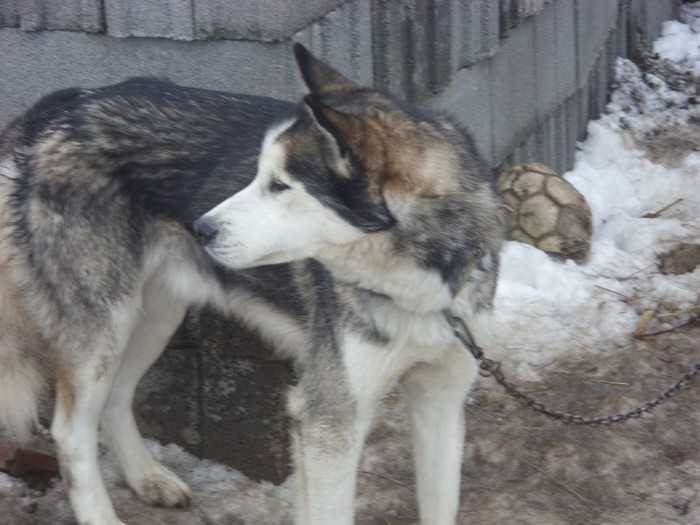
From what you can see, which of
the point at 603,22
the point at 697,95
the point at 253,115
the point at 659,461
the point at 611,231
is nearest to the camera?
the point at 253,115

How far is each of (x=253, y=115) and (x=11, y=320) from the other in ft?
3.47

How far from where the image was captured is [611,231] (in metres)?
5.69

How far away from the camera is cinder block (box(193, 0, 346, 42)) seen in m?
3.65

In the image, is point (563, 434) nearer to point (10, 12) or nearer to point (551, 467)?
point (551, 467)

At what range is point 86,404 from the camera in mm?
3316

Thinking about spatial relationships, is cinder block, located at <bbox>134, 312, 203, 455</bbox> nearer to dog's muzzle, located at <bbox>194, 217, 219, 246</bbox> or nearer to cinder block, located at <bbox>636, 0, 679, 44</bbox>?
dog's muzzle, located at <bbox>194, 217, 219, 246</bbox>

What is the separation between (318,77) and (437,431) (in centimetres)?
122

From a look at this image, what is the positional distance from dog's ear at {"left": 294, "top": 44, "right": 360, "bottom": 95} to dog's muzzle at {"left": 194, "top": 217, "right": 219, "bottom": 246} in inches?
20.2

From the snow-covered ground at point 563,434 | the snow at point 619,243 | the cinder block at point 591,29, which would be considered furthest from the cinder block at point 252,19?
the cinder block at point 591,29

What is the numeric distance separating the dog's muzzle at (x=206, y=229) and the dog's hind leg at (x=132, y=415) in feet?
3.11

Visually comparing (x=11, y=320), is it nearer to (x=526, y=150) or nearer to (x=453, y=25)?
(x=453, y=25)

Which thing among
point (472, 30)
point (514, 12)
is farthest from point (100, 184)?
point (514, 12)

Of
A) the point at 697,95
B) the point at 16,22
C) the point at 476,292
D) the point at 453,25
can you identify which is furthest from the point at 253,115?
the point at 697,95

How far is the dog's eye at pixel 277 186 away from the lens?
2734mm
